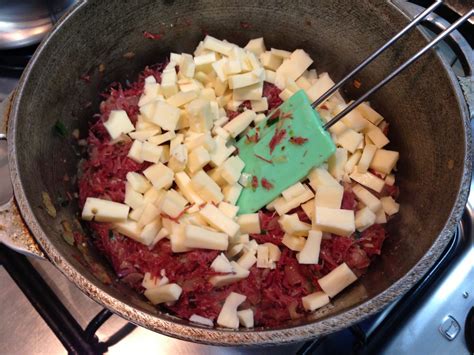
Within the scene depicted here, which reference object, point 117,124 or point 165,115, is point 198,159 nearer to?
point 165,115

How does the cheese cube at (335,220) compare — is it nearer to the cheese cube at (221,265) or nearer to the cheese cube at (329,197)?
the cheese cube at (329,197)

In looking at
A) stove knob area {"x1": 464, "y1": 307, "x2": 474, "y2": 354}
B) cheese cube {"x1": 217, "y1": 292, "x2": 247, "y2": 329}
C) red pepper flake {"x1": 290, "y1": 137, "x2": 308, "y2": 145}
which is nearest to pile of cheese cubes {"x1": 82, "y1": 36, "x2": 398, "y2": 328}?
cheese cube {"x1": 217, "y1": 292, "x2": 247, "y2": 329}

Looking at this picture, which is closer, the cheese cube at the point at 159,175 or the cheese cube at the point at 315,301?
the cheese cube at the point at 315,301

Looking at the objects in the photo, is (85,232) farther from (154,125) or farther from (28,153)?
(154,125)

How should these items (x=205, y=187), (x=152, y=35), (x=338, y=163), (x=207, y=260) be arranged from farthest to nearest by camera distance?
(x=152, y=35) → (x=338, y=163) → (x=205, y=187) → (x=207, y=260)

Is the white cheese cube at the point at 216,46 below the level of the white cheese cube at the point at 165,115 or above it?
above

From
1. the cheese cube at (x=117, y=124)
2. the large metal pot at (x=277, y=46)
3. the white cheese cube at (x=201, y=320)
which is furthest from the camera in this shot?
the cheese cube at (x=117, y=124)

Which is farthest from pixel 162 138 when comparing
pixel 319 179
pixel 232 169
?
pixel 319 179

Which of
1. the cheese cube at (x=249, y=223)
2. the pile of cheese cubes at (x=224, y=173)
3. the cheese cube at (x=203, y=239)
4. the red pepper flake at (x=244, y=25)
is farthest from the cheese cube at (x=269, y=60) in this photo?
the cheese cube at (x=203, y=239)
